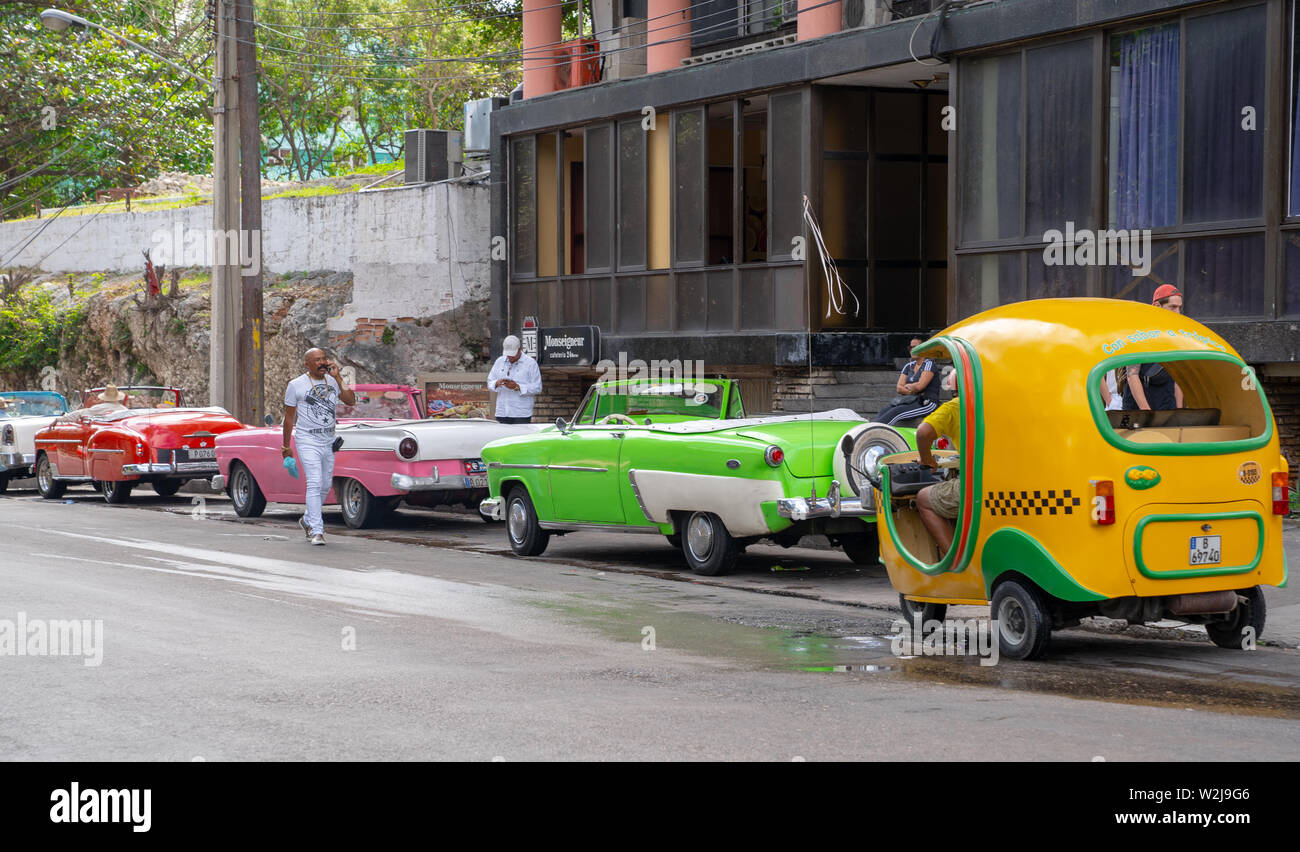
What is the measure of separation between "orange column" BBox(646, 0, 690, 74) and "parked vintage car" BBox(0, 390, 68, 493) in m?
10.9

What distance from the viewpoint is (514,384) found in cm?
1841

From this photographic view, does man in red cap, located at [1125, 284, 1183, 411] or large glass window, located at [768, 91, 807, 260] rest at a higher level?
large glass window, located at [768, 91, 807, 260]

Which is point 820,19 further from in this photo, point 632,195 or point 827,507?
point 827,507

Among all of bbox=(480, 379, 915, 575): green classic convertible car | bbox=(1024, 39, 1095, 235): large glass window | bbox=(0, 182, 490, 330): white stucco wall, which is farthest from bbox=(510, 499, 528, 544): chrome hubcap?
bbox=(0, 182, 490, 330): white stucco wall

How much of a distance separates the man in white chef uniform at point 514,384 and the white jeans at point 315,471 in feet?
9.85

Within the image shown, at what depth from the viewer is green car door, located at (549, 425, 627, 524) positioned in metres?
13.5

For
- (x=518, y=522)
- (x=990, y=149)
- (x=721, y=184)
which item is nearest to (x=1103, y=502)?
(x=518, y=522)

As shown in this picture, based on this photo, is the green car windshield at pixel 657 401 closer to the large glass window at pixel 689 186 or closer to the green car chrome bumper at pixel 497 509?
the green car chrome bumper at pixel 497 509

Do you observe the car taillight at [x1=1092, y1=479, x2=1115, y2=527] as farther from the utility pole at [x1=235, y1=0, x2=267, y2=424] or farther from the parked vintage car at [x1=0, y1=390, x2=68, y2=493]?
the parked vintage car at [x1=0, y1=390, x2=68, y2=493]

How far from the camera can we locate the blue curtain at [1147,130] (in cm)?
1659

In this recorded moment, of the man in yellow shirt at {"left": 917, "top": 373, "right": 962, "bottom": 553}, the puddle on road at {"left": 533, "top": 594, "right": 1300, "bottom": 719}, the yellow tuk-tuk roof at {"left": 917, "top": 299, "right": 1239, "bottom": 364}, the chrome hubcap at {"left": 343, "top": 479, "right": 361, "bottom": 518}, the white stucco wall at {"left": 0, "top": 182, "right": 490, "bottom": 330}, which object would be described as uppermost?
the white stucco wall at {"left": 0, "top": 182, "right": 490, "bottom": 330}

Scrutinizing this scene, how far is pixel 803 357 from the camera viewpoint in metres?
20.8
